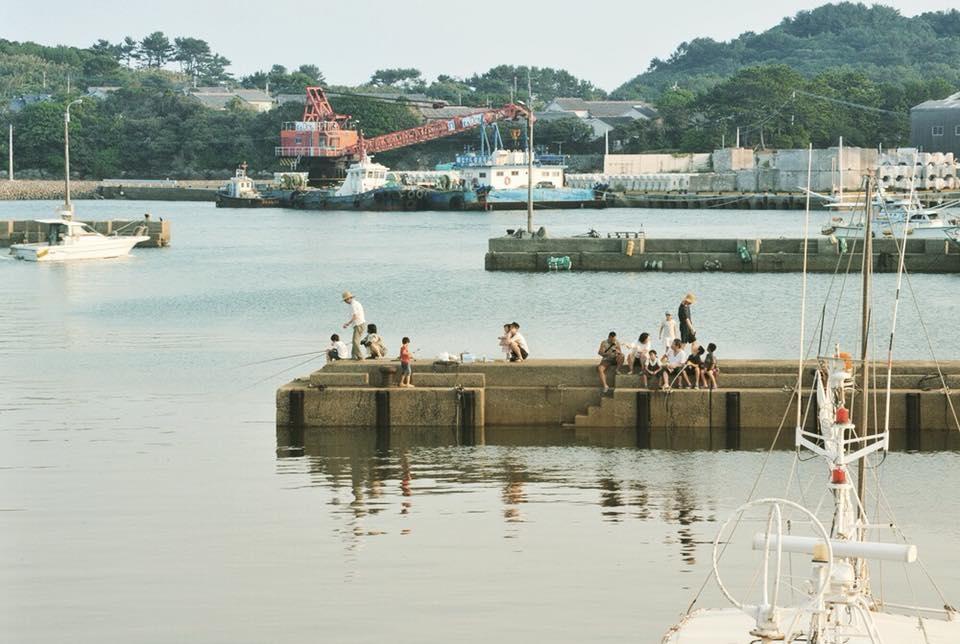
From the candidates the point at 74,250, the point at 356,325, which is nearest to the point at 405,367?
the point at 356,325

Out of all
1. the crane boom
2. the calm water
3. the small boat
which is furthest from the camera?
the crane boom

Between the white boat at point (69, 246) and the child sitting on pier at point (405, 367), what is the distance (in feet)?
186

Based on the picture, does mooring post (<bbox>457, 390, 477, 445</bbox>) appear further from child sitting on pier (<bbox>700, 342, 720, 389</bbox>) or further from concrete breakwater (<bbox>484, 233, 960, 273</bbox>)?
concrete breakwater (<bbox>484, 233, 960, 273</bbox>)

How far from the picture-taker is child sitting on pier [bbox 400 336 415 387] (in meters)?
30.3

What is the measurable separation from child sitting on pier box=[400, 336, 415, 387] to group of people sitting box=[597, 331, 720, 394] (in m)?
3.36

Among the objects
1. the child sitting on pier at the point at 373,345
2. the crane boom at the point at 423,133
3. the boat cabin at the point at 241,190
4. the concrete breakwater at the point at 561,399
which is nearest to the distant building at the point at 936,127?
the crane boom at the point at 423,133

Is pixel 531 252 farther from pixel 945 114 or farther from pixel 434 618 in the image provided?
pixel 945 114

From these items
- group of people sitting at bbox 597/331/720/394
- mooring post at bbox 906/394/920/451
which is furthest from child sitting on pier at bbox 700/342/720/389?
mooring post at bbox 906/394/920/451

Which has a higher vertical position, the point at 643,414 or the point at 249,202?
the point at 249,202

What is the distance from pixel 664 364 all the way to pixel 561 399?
6.59 ft

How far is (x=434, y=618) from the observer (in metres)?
19.3

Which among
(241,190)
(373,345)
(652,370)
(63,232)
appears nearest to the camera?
(652,370)

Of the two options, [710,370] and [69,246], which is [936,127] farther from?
[710,370]

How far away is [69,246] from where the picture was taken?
8444cm
